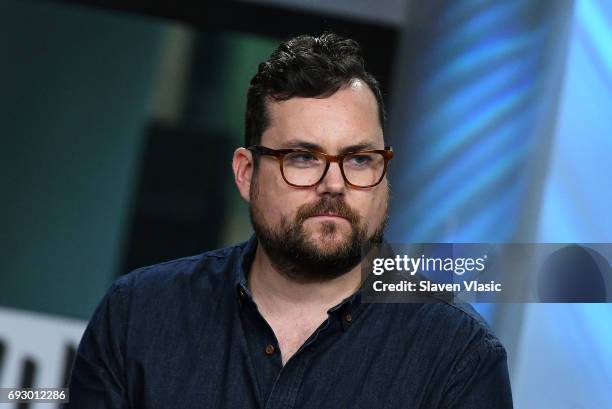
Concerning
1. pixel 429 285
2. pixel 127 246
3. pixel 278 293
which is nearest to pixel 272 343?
pixel 278 293

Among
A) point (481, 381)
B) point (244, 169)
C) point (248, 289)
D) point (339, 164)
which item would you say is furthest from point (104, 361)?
point (481, 381)

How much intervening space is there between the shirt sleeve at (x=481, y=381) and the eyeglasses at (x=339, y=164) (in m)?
0.32

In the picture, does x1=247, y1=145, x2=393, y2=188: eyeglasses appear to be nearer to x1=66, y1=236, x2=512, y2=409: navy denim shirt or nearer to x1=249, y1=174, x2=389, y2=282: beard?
x1=249, y1=174, x2=389, y2=282: beard

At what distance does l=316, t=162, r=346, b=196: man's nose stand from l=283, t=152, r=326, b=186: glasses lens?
0.02 metres

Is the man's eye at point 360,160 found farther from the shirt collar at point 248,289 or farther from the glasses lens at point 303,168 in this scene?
the shirt collar at point 248,289

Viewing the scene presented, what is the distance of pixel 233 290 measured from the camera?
67.7 inches

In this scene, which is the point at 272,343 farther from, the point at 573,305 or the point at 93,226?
the point at 93,226

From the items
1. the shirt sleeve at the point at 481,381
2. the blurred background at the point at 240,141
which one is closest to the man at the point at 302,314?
the shirt sleeve at the point at 481,381

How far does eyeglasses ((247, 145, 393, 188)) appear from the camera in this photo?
1.58 m

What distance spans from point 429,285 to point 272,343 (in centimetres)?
28

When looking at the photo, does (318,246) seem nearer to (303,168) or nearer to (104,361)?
(303,168)

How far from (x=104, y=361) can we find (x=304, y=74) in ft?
1.95

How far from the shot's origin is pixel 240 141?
406 cm

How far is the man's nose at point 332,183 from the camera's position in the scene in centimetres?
155
